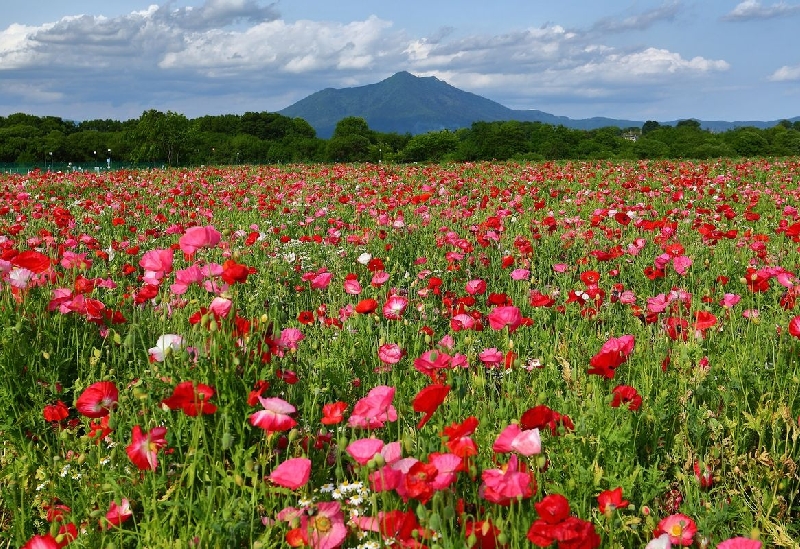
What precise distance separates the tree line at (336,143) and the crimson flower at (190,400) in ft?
128

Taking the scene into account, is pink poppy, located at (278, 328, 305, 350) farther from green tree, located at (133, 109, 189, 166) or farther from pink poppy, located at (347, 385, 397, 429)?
green tree, located at (133, 109, 189, 166)

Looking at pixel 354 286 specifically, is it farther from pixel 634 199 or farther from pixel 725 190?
pixel 725 190

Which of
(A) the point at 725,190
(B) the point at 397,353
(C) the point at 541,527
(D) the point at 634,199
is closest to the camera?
(C) the point at 541,527

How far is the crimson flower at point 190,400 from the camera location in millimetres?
2385

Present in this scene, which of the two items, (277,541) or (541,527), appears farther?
(277,541)

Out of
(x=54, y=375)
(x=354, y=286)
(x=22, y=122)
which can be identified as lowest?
(x=54, y=375)

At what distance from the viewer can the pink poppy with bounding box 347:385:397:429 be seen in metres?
2.28

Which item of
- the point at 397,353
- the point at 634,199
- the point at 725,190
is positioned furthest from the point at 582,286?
the point at 725,190

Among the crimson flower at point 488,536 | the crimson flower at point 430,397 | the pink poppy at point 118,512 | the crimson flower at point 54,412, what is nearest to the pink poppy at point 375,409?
the crimson flower at point 430,397

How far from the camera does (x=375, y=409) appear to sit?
2.30m

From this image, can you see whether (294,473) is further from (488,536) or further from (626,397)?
(626,397)

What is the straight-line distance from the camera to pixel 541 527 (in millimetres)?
1812

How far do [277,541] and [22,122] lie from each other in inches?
4477

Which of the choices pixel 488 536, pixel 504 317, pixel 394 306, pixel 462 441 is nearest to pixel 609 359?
pixel 504 317
